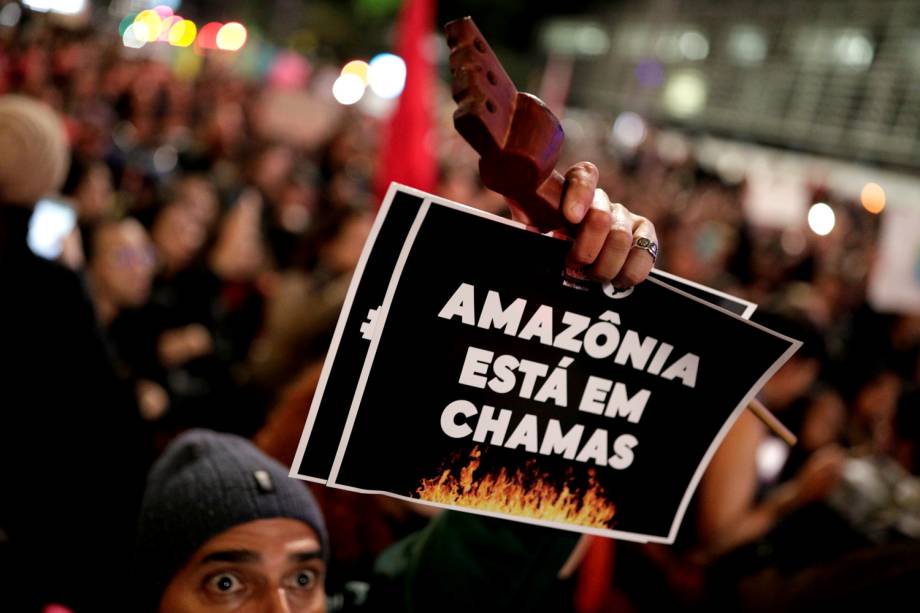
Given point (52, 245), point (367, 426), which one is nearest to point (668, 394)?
point (367, 426)

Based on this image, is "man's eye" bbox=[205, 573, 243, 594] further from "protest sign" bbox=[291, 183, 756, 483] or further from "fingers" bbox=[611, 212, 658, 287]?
"fingers" bbox=[611, 212, 658, 287]

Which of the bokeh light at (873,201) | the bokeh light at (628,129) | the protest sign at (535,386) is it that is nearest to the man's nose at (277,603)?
the protest sign at (535,386)

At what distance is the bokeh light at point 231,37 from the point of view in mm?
29734

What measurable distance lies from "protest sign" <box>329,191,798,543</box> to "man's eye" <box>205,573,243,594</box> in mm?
467

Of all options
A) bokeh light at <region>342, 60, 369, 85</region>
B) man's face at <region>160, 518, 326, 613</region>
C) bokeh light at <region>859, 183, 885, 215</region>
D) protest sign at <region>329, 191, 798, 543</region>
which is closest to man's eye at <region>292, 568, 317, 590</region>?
man's face at <region>160, 518, 326, 613</region>

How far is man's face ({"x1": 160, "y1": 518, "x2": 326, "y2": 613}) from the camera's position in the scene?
4.56 ft

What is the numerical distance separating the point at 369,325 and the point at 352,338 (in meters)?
0.03

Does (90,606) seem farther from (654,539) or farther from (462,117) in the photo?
(462,117)

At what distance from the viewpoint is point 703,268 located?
7070mm

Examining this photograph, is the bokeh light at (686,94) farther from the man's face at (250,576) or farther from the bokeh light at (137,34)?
the man's face at (250,576)

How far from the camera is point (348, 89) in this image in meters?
19.2

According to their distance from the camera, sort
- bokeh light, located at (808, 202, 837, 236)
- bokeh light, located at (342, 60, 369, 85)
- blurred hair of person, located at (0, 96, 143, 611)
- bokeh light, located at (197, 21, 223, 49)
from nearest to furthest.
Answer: blurred hair of person, located at (0, 96, 143, 611) < bokeh light, located at (808, 202, 837, 236) < bokeh light, located at (342, 60, 369, 85) < bokeh light, located at (197, 21, 223, 49)

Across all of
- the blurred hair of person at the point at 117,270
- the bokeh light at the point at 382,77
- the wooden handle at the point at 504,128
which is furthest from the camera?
the bokeh light at the point at 382,77

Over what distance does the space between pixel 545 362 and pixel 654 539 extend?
14.3 inches
